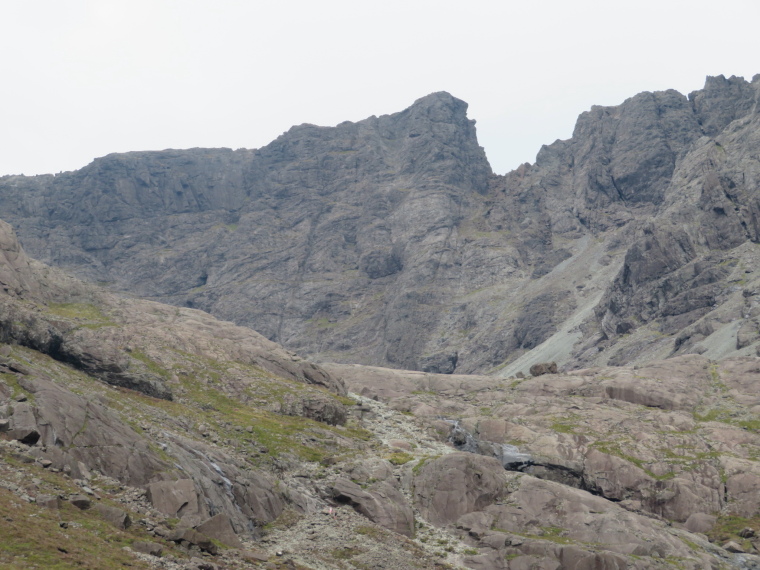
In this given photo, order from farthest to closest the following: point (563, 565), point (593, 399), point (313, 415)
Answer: point (593, 399) → point (313, 415) → point (563, 565)

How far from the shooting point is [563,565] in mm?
60438

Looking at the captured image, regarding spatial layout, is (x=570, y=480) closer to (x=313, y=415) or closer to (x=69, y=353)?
(x=313, y=415)

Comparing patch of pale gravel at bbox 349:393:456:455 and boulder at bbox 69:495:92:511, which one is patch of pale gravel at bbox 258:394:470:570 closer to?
boulder at bbox 69:495:92:511

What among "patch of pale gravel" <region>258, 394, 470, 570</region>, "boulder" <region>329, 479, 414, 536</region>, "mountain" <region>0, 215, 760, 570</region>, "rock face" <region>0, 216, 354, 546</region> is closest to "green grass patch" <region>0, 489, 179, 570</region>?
"mountain" <region>0, 215, 760, 570</region>

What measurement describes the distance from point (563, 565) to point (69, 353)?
61.3 m

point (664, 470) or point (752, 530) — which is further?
point (664, 470)

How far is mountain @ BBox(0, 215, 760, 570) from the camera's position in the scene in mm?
44250

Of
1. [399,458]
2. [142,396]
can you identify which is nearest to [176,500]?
[142,396]

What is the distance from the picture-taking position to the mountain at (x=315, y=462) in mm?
44250

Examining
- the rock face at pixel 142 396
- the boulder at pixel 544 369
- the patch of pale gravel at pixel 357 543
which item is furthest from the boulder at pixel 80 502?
the boulder at pixel 544 369

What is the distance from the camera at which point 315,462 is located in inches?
3024

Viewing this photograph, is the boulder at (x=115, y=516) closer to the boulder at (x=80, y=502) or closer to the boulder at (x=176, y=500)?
the boulder at (x=80, y=502)

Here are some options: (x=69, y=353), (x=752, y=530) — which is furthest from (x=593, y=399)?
(x=69, y=353)

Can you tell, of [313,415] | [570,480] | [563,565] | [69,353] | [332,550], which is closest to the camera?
[332,550]
